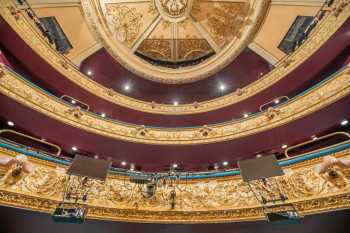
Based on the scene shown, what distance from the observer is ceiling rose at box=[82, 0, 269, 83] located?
464 inches

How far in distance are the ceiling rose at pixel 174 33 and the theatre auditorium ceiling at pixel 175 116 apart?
0.24ft

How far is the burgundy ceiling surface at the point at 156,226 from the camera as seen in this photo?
11.7 feet

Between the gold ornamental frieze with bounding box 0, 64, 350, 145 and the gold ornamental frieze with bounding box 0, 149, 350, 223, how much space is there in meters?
2.65

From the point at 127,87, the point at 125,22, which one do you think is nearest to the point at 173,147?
the point at 127,87

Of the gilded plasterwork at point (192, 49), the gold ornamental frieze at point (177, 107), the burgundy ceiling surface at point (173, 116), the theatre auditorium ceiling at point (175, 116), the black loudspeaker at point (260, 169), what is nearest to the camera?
the theatre auditorium ceiling at point (175, 116)

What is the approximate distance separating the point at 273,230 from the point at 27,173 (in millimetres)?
5024

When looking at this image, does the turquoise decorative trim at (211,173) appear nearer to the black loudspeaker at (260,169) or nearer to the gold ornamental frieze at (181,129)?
the black loudspeaker at (260,169)

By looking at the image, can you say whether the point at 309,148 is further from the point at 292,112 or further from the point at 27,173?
the point at 27,173

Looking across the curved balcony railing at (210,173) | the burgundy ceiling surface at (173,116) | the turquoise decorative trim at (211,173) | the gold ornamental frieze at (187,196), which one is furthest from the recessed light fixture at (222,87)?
the gold ornamental frieze at (187,196)

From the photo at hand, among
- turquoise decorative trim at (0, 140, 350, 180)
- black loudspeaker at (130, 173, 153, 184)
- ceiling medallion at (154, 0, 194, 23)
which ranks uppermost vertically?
ceiling medallion at (154, 0, 194, 23)

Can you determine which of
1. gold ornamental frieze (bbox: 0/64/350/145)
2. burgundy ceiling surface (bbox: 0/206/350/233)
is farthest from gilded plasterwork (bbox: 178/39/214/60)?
burgundy ceiling surface (bbox: 0/206/350/233)

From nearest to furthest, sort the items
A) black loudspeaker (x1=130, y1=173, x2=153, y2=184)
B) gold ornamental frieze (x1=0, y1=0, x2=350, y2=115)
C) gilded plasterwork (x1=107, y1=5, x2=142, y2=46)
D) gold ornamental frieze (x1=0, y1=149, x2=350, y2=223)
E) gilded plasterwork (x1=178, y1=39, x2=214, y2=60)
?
gold ornamental frieze (x1=0, y1=149, x2=350, y2=223) < black loudspeaker (x1=130, y1=173, x2=153, y2=184) < gold ornamental frieze (x1=0, y1=0, x2=350, y2=115) < gilded plasterwork (x1=107, y1=5, x2=142, y2=46) < gilded plasterwork (x1=178, y1=39, x2=214, y2=60)

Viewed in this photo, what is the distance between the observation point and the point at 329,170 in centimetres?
389

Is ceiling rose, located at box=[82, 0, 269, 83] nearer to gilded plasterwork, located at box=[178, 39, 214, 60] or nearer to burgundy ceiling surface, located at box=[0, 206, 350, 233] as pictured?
gilded plasterwork, located at box=[178, 39, 214, 60]
